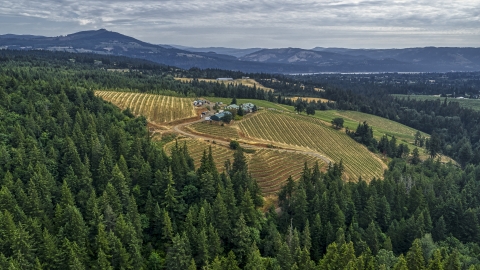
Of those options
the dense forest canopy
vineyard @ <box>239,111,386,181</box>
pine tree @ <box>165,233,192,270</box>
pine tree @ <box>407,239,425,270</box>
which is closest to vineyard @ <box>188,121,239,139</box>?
vineyard @ <box>239,111,386,181</box>

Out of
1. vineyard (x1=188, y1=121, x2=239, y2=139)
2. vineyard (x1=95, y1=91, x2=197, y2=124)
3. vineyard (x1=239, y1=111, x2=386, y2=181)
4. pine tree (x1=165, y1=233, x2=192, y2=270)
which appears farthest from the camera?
vineyard (x1=95, y1=91, x2=197, y2=124)

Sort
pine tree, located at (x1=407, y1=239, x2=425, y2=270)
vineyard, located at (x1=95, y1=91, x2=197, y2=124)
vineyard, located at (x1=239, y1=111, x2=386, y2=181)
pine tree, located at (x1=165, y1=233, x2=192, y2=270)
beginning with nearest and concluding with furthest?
pine tree, located at (x1=407, y1=239, x2=425, y2=270), pine tree, located at (x1=165, y1=233, x2=192, y2=270), vineyard, located at (x1=239, y1=111, x2=386, y2=181), vineyard, located at (x1=95, y1=91, x2=197, y2=124)

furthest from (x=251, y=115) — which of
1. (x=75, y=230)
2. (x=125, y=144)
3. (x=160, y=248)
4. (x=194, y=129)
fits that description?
(x=75, y=230)

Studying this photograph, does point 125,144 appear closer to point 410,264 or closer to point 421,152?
point 410,264

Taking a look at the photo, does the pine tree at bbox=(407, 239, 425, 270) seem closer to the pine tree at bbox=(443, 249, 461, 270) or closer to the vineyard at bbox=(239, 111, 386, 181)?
the pine tree at bbox=(443, 249, 461, 270)

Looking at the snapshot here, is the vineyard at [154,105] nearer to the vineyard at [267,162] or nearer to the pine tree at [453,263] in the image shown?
the vineyard at [267,162]

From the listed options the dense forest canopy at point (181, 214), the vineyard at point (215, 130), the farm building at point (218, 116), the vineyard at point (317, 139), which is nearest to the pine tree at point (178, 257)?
the dense forest canopy at point (181, 214)
